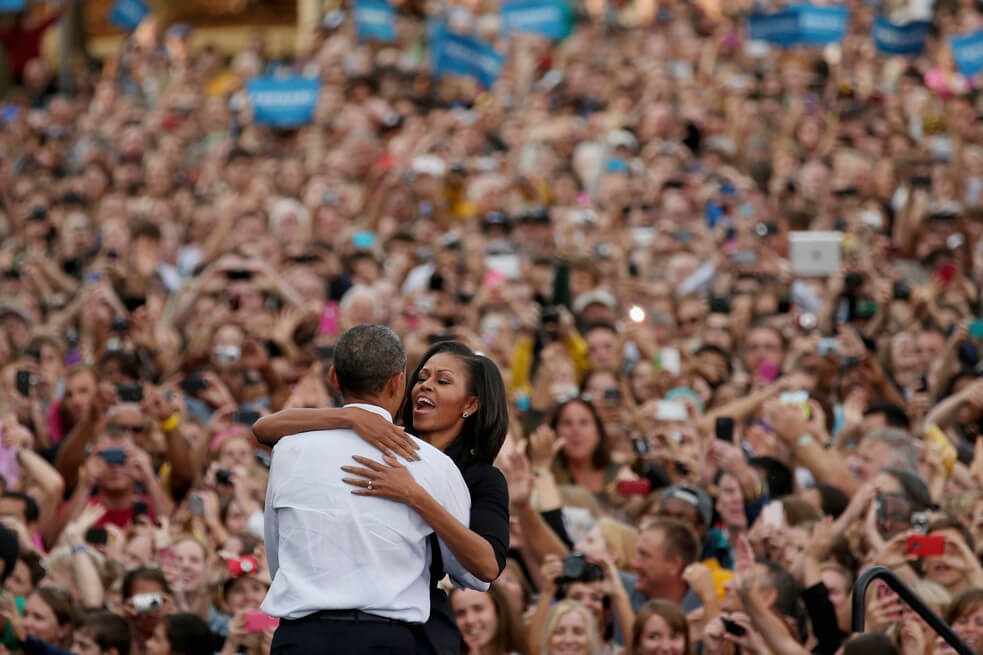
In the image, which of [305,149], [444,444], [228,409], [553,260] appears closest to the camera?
[444,444]

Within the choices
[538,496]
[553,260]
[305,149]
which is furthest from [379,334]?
[305,149]

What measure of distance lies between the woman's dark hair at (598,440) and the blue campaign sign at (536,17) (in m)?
10.5

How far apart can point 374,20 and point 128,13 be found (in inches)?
107

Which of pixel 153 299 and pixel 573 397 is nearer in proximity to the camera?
pixel 573 397

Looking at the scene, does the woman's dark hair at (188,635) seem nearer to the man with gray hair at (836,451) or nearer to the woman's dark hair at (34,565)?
the woman's dark hair at (34,565)

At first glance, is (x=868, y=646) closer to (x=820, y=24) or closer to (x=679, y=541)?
(x=679, y=541)

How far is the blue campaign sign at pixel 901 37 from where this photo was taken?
18344 mm

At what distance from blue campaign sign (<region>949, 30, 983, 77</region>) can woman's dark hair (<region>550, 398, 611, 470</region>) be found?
8280mm

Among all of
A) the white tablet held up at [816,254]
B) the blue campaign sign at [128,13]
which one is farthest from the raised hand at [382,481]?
the blue campaign sign at [128,13]

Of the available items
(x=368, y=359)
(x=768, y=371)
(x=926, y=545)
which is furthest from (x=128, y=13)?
(x=368, y=359)

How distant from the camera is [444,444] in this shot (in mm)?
5641

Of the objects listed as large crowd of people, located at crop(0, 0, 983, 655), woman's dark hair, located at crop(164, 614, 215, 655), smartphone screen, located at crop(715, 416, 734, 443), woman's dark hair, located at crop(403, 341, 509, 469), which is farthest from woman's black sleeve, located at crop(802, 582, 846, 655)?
woman's dark hair, located at crop(403, 341, 509, 469)

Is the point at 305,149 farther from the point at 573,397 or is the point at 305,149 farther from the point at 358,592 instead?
the point at 358,592

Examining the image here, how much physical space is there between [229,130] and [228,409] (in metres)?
8.53
